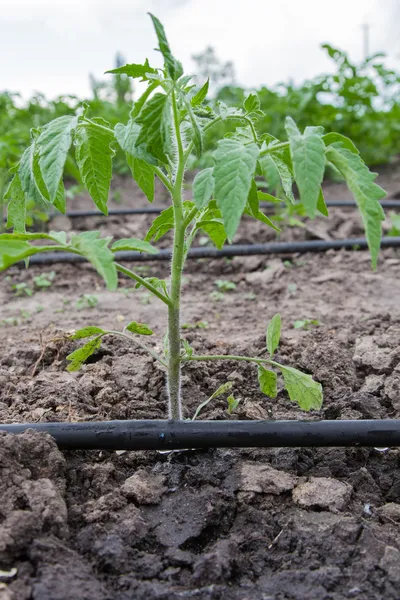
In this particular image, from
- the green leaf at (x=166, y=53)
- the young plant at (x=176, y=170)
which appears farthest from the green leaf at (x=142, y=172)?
the green leaf at (x=166, y=53)

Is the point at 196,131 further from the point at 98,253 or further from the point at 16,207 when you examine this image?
the point at 16,207

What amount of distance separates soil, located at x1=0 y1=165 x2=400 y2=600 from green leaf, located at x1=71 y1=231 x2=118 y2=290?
19.1 inches

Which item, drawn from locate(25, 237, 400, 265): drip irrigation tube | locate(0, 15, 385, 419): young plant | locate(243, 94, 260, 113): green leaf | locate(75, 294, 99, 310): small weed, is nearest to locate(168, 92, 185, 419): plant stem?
locate(0, 15, 385, 419): young plant

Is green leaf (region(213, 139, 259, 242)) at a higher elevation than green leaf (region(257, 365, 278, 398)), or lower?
higher

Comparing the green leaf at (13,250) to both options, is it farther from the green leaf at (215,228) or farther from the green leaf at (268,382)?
the green leaf at (268,382)

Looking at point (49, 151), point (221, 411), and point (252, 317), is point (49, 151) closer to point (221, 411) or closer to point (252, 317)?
point (221, 411)

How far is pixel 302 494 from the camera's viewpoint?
56.0 inches

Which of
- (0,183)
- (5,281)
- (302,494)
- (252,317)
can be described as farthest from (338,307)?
(0,183)

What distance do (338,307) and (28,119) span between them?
4.37 meters

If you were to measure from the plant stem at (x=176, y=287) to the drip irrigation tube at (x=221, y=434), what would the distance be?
0.34 feet

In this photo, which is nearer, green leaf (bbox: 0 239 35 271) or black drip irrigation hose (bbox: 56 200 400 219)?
green leaf (bbox: 0 239 35 271)

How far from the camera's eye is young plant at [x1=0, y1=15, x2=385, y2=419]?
1193mm

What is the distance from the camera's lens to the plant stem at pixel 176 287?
145 centimetres

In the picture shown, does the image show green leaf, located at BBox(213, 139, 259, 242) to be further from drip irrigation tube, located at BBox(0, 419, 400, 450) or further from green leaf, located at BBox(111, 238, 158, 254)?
drip irrigation tube, located at BBox(0, 419, 400, 450)
